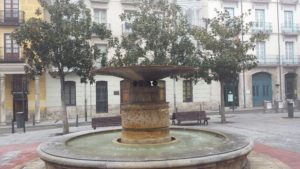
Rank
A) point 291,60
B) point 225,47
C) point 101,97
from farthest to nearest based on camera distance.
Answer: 1. point 291,60
2. point 101,97
3. point 225,47

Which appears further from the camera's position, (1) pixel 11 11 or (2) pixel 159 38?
(1) pixel 11 11

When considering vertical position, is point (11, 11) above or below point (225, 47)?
above

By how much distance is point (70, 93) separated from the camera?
2883 centimetres

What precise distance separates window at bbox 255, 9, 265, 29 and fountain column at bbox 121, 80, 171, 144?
28567 mm

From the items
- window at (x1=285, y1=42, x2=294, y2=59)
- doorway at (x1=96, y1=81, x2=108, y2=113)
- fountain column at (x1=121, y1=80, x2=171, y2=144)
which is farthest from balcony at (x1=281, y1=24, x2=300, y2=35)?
fountain column at (x1=121, y1=80, x2=171, y2=144)

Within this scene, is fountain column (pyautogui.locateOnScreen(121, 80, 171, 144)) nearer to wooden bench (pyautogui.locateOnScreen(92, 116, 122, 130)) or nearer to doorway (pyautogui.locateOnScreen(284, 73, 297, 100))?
wooden bench (pyautogui.locateOnScreen(92, 116, 122, 130))

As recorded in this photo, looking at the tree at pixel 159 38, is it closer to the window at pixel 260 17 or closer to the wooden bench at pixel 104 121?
the wooden bench at pixel 104 121

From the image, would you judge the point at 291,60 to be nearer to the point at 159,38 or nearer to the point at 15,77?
the point at 159,38

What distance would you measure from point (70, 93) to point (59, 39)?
1284cm

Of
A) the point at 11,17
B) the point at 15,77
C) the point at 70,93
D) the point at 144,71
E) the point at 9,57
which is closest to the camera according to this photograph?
the point at 144,71

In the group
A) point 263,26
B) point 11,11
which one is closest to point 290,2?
point 263,26

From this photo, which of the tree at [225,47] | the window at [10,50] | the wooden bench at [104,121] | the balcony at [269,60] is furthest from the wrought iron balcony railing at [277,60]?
the window at [10,50]

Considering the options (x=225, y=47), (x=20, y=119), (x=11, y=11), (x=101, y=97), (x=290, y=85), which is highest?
(x=11, y=11)

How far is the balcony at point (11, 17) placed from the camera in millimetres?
26453
